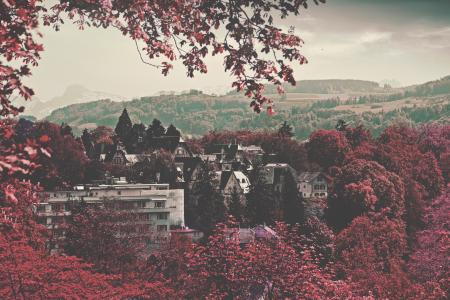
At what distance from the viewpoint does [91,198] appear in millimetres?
61250

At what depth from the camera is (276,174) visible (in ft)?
296

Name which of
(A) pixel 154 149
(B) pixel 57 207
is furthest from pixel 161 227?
(A) pixel 154 149

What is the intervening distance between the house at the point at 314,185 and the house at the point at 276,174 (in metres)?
2.04

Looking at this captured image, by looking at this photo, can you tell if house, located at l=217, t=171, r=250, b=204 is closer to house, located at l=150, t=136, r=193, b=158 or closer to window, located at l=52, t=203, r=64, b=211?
house, located at l=150, t=136, r=193, b=158

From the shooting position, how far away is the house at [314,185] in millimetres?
88750

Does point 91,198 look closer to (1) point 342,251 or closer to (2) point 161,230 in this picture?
(2) point 161,230

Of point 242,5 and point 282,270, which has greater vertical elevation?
Result: point 242,5

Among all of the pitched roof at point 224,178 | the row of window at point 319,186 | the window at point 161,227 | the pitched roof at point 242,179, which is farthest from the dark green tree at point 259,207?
the row of window at point 319,186

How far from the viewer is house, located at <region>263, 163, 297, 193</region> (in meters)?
87.5

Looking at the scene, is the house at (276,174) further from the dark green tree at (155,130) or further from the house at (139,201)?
the house at (139,201)

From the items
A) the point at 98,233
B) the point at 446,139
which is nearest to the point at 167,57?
the point at 98,233

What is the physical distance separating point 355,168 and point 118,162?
39.6 meters

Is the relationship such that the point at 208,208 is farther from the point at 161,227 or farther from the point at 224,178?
the point at 224,178

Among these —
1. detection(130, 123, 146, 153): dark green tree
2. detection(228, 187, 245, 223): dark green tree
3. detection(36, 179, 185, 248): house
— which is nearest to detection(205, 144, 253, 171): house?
detection(130, 123, 146, 153): dark green tree
